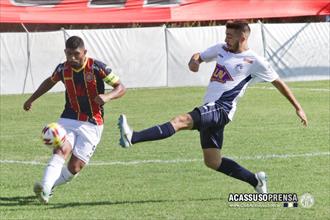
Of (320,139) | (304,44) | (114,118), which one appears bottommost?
(304,44)

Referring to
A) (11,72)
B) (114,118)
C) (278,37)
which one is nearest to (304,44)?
(278,37)

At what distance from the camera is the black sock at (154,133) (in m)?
8.73

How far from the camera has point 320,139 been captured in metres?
14.8

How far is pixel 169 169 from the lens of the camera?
11.9 metres

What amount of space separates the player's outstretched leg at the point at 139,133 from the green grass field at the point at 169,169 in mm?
783

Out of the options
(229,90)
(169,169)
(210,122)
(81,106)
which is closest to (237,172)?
(210,122)

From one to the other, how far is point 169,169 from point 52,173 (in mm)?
3144

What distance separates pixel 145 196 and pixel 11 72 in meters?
15.6

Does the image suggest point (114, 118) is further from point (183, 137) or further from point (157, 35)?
point (157, 35)

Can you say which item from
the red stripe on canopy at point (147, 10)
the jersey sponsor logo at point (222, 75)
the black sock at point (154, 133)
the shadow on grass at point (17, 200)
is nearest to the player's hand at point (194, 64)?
the jersey sponsor logo at point (222, 75)

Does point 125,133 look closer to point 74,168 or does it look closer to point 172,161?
point 74,168

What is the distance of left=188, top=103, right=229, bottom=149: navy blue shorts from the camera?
364 inches

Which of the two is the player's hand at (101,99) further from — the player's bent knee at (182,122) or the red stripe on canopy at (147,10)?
the red stripe on canopy at (147,10)

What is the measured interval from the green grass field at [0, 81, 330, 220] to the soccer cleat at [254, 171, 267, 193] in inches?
14.0
